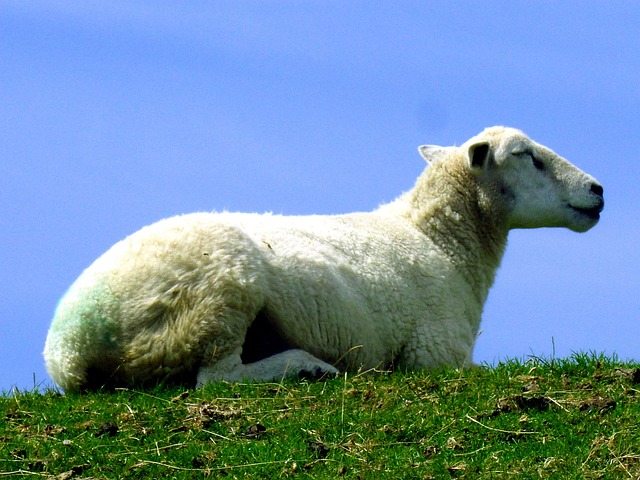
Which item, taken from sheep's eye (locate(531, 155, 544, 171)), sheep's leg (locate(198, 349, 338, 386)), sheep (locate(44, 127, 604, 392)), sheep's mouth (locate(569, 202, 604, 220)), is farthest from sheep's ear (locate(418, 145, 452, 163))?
sheep's leg (locate(198, 349, 338, 386))

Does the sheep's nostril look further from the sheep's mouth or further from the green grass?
the green grass

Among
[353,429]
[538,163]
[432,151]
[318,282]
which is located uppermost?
[432,151]

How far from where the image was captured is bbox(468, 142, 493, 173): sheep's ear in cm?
1080

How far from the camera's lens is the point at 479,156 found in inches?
428

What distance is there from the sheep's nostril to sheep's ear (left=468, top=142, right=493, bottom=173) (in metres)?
1.18

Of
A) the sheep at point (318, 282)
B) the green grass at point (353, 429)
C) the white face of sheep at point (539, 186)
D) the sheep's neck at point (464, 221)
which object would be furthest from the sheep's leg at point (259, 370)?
the white face of sheep at point (539, 186)

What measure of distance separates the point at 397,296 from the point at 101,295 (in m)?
2.84

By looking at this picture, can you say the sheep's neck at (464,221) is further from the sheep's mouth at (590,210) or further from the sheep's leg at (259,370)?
the sheep's leg at (259,370)

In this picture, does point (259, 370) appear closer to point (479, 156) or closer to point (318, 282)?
point (318, 282)

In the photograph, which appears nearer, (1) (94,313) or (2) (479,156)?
(1) (94,313)

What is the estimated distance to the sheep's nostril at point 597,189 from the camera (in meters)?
11.0

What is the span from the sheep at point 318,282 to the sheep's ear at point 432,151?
0.03m

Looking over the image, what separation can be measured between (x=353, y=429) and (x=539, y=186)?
4.78 m

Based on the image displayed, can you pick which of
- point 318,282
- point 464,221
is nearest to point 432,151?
point 464,221
